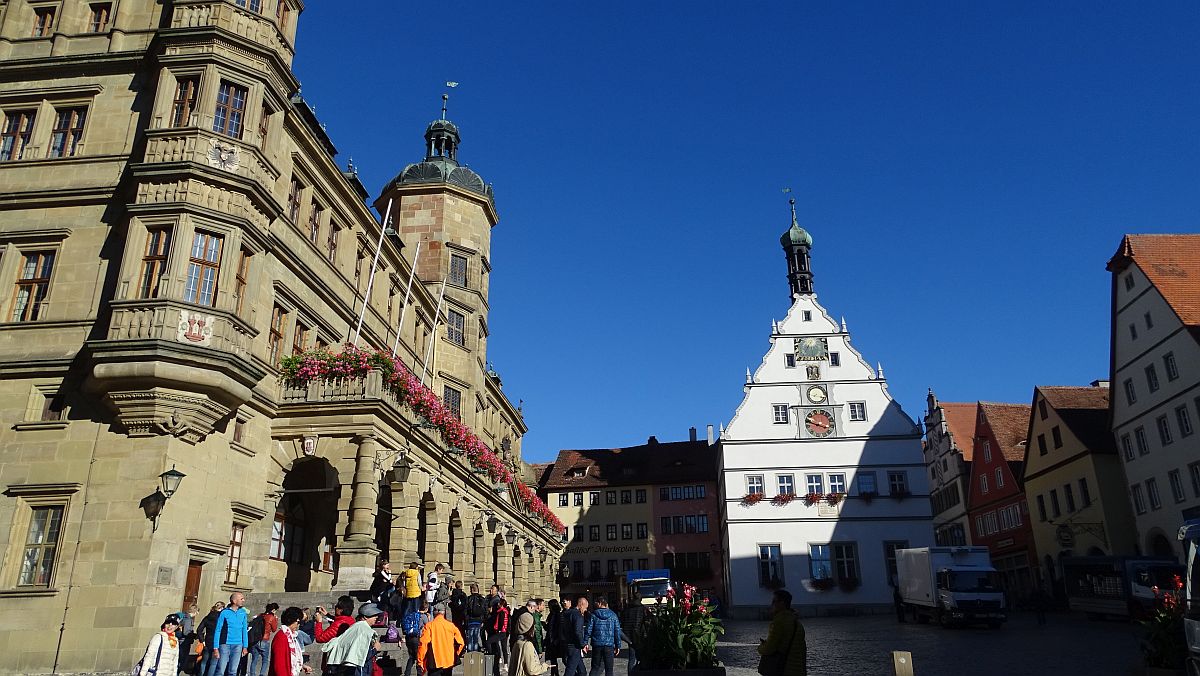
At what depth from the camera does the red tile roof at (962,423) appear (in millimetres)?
63806

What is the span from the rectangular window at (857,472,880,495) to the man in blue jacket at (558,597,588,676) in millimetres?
37825

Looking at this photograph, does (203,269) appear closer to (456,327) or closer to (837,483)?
(456,327)

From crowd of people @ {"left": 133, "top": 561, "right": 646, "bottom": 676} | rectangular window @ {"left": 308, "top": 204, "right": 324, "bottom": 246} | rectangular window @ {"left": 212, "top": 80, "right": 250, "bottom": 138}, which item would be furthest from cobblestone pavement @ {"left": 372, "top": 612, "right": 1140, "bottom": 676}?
rectangular window @ {"left": 308, "top": 204, "right": 324, "bottom": 246}

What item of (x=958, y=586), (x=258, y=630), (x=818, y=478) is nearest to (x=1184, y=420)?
(x=958, y=586)

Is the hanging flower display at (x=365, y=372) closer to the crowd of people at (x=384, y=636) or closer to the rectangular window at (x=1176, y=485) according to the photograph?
the crowd of people at (x=384, y=636)

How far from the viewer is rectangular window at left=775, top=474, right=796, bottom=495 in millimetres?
50000

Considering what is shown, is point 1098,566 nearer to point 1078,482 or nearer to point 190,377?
point 1078,482

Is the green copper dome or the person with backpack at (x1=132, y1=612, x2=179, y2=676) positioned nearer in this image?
the person with backpack at (x1=132, y1=612, x2=179, y2=676)

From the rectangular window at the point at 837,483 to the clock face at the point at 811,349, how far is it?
7692 millimetres

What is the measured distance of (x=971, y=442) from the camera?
6475cm

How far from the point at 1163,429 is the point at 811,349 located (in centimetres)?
1967

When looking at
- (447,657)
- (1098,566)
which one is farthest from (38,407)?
(1098,566)

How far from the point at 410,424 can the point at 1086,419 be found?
40.6 meters

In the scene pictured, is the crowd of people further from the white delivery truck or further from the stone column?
the white delivery truck
